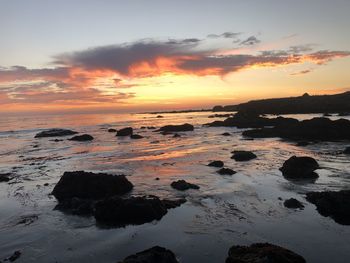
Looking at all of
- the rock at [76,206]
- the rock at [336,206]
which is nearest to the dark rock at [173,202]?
the rock at [76,206]

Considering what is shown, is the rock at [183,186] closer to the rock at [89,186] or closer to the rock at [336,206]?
the rock at [89,186]

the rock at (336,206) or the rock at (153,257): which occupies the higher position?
the rock at (153,257)

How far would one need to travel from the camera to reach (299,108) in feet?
382

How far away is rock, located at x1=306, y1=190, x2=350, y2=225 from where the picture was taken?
14.1m

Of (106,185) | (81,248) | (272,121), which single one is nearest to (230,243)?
(81,248)

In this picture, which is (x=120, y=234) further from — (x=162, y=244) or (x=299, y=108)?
(x=299, y=108)

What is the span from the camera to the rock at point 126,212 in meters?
14.2

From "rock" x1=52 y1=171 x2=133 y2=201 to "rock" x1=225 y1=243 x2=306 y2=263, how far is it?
32.6 feet

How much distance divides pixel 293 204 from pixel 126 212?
7.14 m

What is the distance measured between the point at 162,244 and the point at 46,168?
773 inches

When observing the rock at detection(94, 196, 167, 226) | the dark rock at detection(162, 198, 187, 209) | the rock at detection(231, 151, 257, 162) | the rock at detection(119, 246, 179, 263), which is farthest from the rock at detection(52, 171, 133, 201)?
the rock at detection(231, 151, 257, 162)

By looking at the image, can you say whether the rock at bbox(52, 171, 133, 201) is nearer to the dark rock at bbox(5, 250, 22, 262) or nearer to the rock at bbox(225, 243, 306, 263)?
the dark rock at bbox(5, 250, 22, 262)

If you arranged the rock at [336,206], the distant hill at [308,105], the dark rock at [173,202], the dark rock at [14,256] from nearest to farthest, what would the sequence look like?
1. the dark rock at [14,256]
2. the rock at [336,206]
3. the dark rock at [173,202]
4. the distant hill at [308,105]

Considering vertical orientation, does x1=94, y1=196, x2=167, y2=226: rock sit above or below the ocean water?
above
